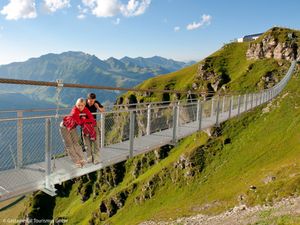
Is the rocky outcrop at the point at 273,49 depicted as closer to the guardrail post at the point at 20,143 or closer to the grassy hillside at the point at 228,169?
the grassy hillside at the point at 228,169

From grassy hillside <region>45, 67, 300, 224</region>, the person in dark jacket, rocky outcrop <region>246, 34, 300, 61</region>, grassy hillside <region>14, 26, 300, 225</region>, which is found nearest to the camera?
the person in dark jacket

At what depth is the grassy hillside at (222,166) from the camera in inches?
2266

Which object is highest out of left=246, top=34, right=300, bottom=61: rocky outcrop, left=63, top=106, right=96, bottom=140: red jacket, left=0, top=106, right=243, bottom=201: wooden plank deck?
left=246, top=34, right=300, bottom=61: rocky outcrop

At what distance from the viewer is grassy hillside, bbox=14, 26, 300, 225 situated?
189ft

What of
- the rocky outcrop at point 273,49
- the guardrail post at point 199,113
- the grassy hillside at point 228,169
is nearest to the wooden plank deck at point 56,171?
the guardrail post at point 199,113

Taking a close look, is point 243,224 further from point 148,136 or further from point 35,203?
point 35,203

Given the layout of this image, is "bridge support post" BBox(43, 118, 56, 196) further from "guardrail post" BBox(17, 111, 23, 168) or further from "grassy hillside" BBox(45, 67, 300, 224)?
"grassy hillside" BBox(45, 67, 300, 224)

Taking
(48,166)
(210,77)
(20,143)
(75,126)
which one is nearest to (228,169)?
(210,77)

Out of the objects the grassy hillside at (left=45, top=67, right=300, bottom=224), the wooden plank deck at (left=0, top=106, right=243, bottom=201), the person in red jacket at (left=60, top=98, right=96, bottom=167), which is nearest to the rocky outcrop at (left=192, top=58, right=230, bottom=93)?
the grassy hillside at (left=45, top=67, right=300, bottom=224)

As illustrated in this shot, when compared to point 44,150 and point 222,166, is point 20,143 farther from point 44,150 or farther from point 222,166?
point 222,166

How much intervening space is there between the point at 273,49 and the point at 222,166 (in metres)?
54.4

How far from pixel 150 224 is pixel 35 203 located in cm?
11063

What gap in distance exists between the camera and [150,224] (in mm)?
65000

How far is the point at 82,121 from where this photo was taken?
12.6 meters
